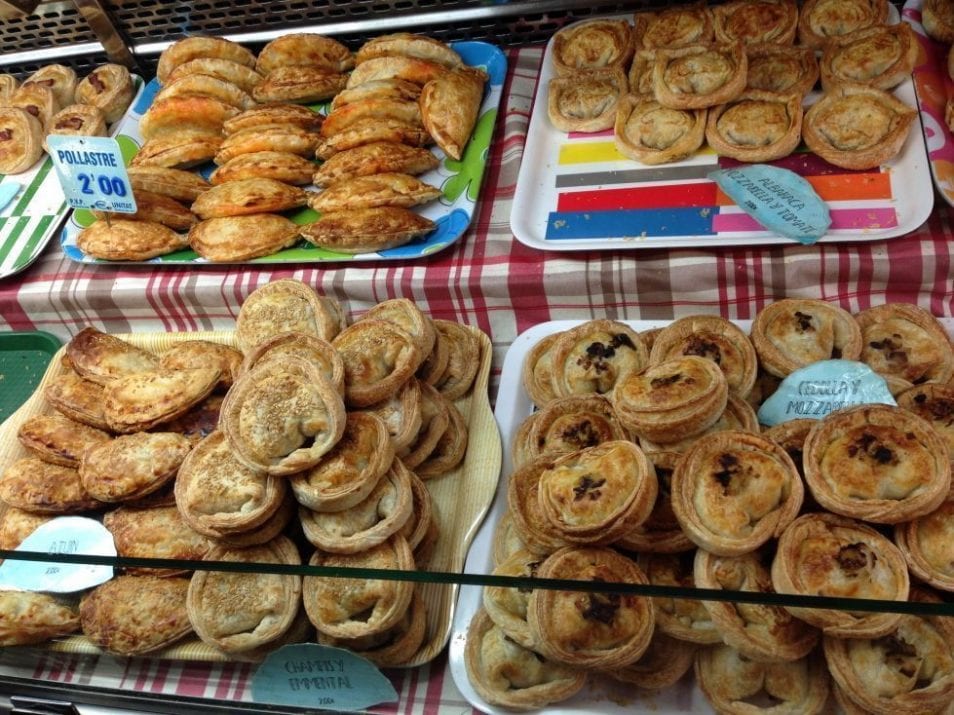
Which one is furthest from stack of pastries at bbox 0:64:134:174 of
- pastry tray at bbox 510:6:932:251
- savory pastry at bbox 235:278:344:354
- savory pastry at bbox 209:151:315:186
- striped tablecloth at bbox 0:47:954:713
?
pastry tray at bbox 510:6:932:251

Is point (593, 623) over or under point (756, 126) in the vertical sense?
under

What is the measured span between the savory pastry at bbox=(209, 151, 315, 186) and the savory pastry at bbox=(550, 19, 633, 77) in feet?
2.69

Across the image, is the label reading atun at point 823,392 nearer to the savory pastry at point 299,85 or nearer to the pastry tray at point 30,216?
the savory pastry at point 299,85

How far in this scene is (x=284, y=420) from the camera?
1.41m

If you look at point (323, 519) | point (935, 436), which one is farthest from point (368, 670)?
point (935, 436)

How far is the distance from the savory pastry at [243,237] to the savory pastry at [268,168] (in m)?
0.18

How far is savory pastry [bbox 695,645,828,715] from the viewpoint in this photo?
1.23 metres

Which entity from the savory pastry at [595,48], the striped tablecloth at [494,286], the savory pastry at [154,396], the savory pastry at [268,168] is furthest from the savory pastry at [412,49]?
the savory pastry at [154,396]

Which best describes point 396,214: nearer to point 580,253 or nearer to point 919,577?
point 580,253

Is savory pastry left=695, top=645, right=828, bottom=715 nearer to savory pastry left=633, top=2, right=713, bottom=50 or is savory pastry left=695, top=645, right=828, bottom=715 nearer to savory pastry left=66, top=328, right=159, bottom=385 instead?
savory pastry left=66, top=328, right=159, bottom=385

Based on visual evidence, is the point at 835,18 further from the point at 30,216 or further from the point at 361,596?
the point at 30,216

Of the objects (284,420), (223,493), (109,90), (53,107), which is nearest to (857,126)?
(284,420)

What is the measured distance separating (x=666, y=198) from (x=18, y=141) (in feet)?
A: 6.94

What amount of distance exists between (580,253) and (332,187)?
0.75 metres
